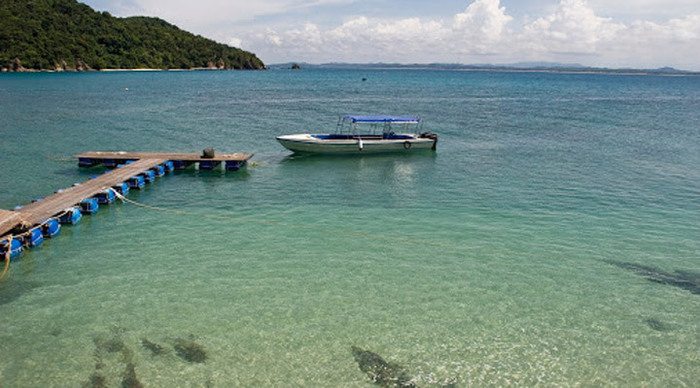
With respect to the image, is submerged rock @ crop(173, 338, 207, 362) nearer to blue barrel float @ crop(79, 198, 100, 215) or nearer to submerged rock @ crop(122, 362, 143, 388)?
submerged rock @ crop(122, 362, 143, 388)

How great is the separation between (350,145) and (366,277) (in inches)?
1044

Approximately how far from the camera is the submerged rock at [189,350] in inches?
575

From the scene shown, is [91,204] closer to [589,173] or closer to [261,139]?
[261,139]

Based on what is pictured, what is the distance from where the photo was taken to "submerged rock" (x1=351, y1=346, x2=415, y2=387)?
1375cm

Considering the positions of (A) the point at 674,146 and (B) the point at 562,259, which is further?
(A) the point at 674,146

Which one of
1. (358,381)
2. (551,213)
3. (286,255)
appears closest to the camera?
(358,381)

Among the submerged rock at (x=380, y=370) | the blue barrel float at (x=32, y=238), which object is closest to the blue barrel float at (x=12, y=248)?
the blue barrel float at (x=32, y=238)

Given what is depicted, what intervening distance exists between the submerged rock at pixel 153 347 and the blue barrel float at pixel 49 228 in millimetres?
11442

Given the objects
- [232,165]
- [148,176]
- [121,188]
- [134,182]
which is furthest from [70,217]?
[232,165]

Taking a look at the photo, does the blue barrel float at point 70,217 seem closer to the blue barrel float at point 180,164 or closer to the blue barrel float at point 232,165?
the blue barrel float at point 180,164

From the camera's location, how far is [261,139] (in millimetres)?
53844

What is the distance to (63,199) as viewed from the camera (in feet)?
89.9

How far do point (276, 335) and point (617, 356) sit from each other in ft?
33.4

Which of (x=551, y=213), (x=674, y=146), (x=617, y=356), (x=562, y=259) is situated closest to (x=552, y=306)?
(x=617, y=356)
